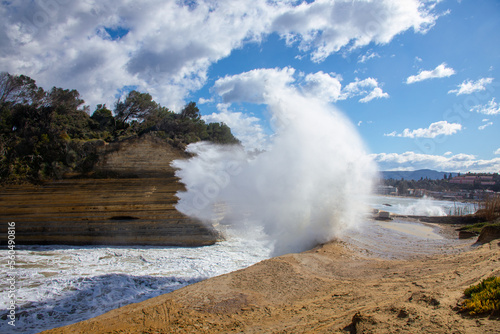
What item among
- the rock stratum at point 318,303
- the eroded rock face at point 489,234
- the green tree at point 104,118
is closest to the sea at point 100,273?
the rock stratum at point 318,303

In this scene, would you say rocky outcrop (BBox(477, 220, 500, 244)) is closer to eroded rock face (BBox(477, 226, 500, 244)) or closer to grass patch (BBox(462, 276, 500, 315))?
eroded rock face (BBox(477, 226, 500, 244))

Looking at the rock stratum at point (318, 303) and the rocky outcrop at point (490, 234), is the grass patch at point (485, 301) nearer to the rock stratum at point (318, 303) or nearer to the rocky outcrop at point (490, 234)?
the rock stratum at point (318, 303)

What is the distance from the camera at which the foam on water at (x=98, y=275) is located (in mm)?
5492

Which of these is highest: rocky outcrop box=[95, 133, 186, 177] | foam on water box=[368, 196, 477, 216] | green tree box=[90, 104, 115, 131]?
green tree box=[90, 104, 115, 131]

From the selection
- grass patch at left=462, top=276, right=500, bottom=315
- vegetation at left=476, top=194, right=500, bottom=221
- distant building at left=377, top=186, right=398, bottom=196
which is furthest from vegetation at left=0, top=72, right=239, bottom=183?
distant building at left=377, top=186, right=398, bottom=196

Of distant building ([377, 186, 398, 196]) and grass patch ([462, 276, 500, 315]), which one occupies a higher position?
grass patch ([462, 276, 500, 315])

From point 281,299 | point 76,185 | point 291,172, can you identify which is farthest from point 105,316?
point 291,172

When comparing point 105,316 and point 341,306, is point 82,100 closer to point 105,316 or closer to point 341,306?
point 105,316

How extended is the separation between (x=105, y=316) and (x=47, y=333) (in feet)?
2.62

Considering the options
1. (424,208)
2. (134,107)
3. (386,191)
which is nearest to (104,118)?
(134,107)

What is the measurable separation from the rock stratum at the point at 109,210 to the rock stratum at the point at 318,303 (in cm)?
573

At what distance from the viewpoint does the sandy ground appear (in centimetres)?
346

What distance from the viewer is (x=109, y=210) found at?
11266 millimetres

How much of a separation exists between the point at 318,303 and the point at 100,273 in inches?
253
